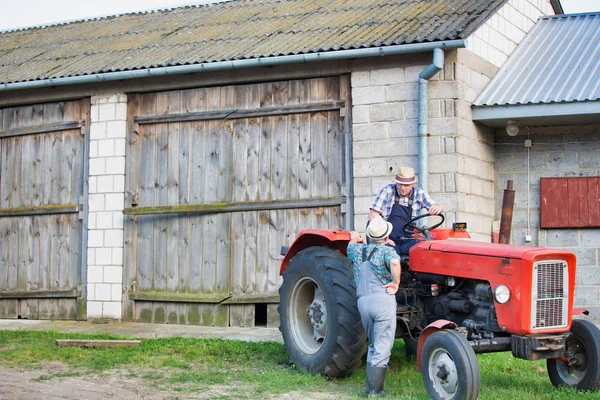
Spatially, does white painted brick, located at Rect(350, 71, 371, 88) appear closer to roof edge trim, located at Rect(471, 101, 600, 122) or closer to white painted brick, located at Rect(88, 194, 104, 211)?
roof edge trim, located at Rect(471, 101, 600, 122)

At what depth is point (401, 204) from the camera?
786 centimetres

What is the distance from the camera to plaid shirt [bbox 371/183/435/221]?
7777 millimetres

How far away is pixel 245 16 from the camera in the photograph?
541 inches

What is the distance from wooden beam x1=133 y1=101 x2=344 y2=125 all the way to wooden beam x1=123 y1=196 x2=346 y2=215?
1.16m

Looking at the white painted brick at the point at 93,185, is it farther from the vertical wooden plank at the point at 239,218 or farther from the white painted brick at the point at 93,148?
the vertical wooden plank at the point at 239,218

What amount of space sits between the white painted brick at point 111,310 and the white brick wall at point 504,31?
5839mm

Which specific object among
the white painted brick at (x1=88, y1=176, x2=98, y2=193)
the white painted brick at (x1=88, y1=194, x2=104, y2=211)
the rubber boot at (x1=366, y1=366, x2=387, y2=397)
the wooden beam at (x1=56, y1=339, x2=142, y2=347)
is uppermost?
the white painted brick at (x1=88, y1=176, x2=98, y2=193)

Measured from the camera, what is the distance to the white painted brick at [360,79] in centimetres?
1102

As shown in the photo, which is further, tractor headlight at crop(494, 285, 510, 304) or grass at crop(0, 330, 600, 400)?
grass at crop(0, 330, 600, 400)

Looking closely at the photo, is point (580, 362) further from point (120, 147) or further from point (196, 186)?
point (120, 147)

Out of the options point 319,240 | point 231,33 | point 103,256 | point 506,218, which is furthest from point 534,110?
point 103,256

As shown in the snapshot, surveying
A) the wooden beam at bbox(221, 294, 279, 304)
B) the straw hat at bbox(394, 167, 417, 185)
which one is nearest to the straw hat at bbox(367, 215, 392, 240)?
the straw hat at bbox(394, 167, 417, 185)

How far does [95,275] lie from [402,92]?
4970 mm

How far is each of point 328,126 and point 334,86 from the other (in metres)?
0.52
